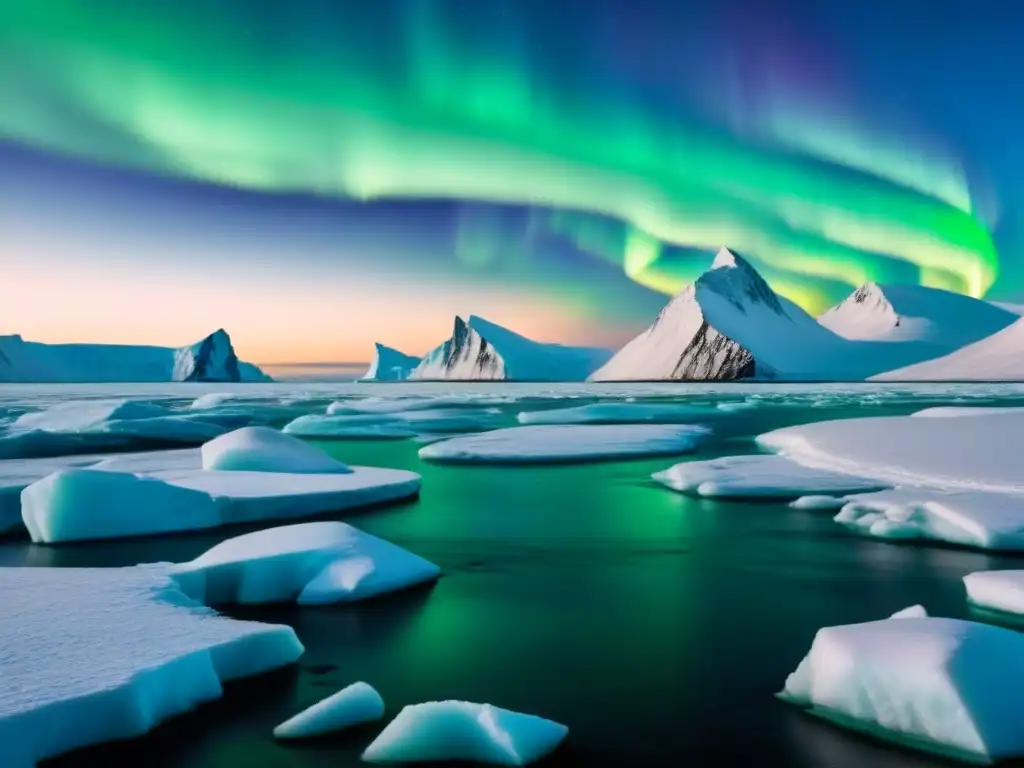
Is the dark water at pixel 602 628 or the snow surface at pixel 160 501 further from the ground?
the snow surface at pixel 160 501

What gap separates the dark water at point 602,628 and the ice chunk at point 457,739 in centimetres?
16

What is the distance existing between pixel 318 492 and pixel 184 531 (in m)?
A: 2.01

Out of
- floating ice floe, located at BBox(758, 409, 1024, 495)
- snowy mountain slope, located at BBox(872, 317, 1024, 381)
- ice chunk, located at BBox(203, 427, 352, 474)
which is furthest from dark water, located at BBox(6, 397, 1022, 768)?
snowy mountain slope, located at BBox(872, 317, 1024, 381)

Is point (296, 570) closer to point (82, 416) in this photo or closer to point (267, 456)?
point (267, 456)

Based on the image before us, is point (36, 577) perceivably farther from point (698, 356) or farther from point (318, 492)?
point (698, 356)

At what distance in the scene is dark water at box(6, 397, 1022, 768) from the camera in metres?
4.69

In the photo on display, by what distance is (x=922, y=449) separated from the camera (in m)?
16.0

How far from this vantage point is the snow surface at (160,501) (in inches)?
403

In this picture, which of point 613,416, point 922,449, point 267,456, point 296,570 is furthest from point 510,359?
point 296,570

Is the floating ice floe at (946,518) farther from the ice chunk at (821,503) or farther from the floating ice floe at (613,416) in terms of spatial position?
the floating ice floe at (613,416)

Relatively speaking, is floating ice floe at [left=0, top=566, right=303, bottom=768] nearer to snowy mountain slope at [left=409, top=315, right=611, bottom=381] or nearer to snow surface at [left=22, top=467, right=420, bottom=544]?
snow surface at [left=22, top=467, right=420, bottom=544]

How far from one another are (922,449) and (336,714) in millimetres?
14053

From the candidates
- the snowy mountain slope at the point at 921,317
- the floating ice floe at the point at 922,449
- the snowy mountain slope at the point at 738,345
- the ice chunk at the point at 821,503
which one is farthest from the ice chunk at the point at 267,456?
the snowy mountain slope at the point at 921,317

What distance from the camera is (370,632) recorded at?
→ 676 cm
